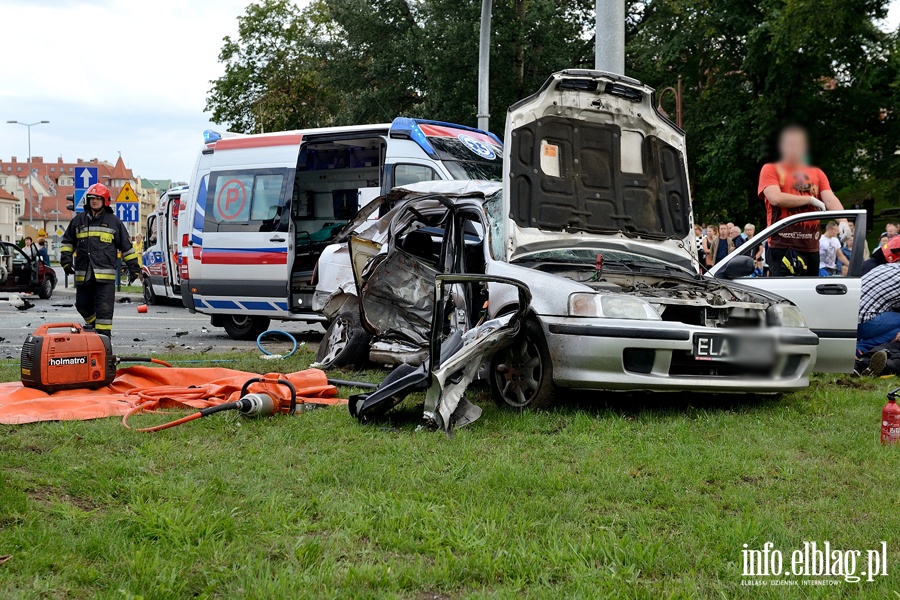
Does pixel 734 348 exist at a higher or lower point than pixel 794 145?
lower

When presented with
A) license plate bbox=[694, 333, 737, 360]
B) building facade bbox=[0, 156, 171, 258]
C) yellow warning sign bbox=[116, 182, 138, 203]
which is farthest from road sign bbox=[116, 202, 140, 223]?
building facade bbox=[0, 156, 171, 258]

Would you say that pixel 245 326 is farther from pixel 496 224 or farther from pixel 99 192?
pixel 496 224

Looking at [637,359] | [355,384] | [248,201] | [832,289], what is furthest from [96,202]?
[832,289]

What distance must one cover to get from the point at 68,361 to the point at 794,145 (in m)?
5.96

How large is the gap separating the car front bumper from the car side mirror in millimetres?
1100

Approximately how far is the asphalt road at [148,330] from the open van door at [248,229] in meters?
0.57

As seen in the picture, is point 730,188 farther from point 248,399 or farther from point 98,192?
point 248,399

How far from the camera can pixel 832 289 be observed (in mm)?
7336

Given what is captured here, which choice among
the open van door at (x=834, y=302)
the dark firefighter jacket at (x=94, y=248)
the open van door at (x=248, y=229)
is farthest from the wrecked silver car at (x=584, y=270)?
the open van door at (x=248, y=229)

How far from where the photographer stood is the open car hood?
23.8 feet

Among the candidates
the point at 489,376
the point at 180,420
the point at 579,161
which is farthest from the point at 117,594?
the point at 579,161

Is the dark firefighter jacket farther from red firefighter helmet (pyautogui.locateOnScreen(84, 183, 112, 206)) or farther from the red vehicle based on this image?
the red vehicle

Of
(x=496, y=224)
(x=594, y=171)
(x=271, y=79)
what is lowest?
(x=496, y=224)

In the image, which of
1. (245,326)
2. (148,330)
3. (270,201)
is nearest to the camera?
(270,201)
